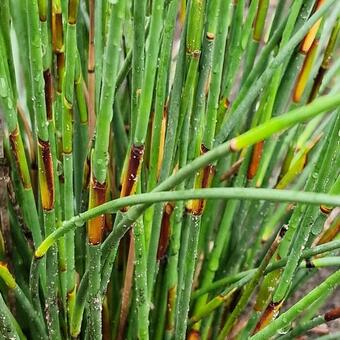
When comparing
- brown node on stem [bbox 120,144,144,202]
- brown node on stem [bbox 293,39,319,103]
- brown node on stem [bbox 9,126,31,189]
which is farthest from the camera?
brown node on stem [bbox 293,39,319,103]

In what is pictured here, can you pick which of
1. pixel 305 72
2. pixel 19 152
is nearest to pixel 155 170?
pixel 19 152

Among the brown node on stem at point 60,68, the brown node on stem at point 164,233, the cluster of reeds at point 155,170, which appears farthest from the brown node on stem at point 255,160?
the brown node on stem at point 60,68

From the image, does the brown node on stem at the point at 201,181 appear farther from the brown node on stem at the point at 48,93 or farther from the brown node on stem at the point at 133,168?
the brown node on stem at the point at 48,93

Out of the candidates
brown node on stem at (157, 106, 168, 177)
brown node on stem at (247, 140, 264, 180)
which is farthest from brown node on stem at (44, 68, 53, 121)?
brown node on stem at (247, 140, 264, 180)

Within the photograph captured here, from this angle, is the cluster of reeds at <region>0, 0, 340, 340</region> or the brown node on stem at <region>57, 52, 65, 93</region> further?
the brown node on stem at <region>57, 52, 65, 93</region>

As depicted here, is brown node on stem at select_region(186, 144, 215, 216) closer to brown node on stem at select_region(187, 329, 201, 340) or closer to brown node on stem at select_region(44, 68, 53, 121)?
brown node on stem at select_region(44, 68, 53, 121)

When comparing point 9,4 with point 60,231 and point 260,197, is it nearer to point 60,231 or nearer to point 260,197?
point 60,231

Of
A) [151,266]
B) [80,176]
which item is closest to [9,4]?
[80,176]
